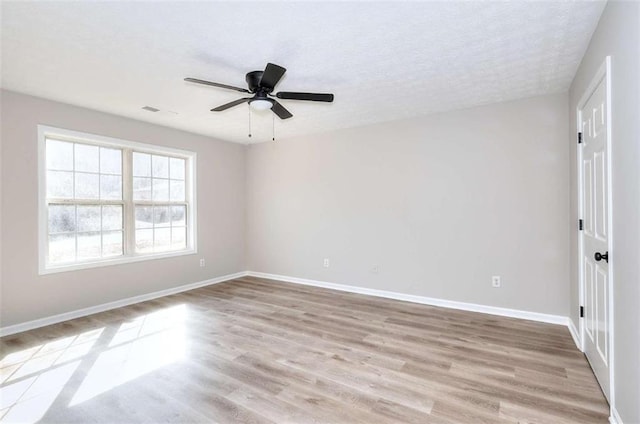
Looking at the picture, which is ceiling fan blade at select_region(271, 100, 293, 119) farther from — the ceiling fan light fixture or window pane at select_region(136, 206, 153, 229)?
window pane at select_region(136, 206, 153, 229)

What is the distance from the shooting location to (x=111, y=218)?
4195 mm

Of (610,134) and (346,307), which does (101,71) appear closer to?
(346,307)

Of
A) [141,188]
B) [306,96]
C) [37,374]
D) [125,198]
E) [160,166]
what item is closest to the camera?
[37,374]

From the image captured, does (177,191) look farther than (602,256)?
Yes

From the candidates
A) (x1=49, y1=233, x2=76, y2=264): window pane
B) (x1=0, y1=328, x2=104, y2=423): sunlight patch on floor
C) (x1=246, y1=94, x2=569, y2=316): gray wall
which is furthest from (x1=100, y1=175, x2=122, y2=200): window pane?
(x1=246, y1=94, x2=569, y2=316): gray wall

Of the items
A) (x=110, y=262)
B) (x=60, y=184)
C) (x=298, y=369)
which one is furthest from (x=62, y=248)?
(x=298, y=369)

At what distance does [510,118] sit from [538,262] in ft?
5.51

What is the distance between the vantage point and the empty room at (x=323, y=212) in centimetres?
199

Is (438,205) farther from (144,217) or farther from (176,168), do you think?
(144,217)

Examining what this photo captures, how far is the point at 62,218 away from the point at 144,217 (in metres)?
0.98

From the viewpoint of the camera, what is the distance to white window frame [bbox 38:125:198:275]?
3492mm

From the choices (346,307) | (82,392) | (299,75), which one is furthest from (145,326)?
(299,75)

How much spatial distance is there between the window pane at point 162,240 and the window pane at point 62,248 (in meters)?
1.03

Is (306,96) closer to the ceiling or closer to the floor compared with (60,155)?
closer to the ceiling
